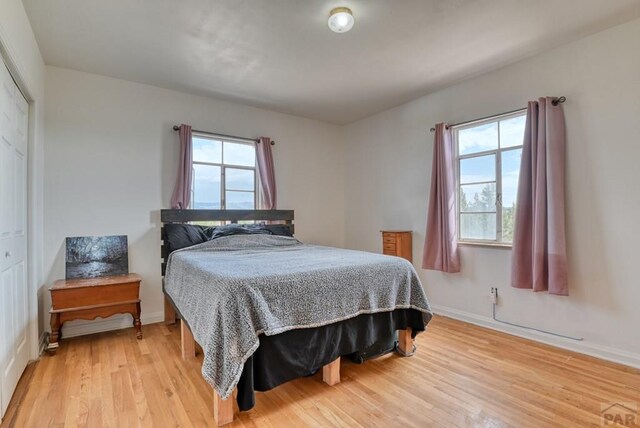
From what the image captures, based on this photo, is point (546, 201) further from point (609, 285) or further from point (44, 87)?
point (44, 87)

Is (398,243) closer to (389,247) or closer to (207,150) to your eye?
(389,247)

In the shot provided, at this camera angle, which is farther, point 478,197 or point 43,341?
point 478,197

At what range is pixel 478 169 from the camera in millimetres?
3453

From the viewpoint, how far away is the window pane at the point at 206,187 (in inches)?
151

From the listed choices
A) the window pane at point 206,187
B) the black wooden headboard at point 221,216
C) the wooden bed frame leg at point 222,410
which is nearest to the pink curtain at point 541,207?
the wooden bed frame leg at point 222,410

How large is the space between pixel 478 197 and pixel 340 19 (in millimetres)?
2316

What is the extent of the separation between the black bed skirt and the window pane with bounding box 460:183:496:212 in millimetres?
1520

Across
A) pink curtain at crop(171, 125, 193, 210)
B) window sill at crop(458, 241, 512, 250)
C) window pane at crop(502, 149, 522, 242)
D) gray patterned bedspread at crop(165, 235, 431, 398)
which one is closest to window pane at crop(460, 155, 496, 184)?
window pane at crop(502, 149, 522, 242)

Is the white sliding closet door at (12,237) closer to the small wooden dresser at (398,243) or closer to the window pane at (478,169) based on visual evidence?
the small wooden dresser at (398,243)

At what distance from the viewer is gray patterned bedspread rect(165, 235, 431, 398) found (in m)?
1.65

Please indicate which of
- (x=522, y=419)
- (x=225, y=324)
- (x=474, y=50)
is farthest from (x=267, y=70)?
(x=522, y=419)

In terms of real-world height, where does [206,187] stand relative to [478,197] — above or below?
above

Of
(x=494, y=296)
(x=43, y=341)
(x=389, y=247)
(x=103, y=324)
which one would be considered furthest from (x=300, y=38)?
(x=43, y=341)

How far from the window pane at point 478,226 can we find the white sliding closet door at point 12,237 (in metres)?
3.89
